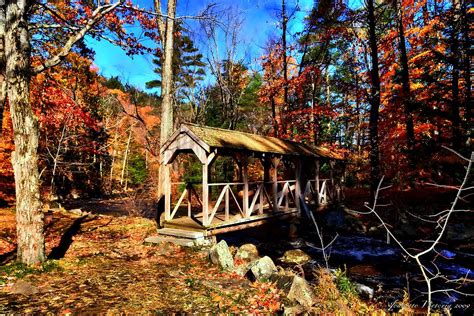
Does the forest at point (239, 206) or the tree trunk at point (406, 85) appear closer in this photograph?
the forest at point (239, 206)

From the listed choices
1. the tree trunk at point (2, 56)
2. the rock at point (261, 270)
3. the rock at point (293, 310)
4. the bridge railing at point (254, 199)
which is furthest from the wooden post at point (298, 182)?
the tree trunk at point (2, 56)

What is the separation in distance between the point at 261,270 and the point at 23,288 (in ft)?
14.4

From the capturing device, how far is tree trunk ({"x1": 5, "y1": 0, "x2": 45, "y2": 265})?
6281 millimetres

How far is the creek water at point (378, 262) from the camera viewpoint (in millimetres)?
7000

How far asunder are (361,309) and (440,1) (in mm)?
20336

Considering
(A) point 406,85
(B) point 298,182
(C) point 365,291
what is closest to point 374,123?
(A) point 406,85

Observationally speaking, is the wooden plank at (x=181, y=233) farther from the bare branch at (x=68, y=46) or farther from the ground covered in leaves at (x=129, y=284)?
the bare branch at (x=68, y=46)

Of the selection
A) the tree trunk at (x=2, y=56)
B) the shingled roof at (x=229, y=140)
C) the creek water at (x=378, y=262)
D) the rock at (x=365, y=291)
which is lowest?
the creek water at (x=378, y=262)

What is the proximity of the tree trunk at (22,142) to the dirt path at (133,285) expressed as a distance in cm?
62

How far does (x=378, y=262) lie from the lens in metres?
10.0

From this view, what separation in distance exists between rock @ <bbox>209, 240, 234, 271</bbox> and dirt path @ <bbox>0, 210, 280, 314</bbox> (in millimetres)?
203

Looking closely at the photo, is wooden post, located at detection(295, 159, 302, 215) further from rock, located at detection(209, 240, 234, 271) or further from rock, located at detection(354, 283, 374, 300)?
rock, located at detection(209, 240, 234, 271)

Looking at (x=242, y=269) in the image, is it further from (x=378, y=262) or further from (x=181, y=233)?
(x=378, y=262)

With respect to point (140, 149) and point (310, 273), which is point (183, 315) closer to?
point (310, 273)
